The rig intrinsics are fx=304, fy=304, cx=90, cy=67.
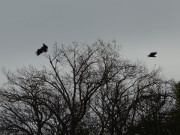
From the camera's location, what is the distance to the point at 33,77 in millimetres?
22281

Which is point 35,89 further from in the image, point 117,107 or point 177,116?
point 177,116

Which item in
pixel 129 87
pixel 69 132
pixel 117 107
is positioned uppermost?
pixel 129 87

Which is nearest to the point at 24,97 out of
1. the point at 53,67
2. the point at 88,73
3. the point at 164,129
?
the point at 53,67

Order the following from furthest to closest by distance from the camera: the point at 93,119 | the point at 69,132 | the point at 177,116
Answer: the point at 177,116 → the point at 93,119 → the point at 69,132

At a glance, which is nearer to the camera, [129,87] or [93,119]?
[129,87]

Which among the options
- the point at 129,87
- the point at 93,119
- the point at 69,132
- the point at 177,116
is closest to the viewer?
the point at 69,132

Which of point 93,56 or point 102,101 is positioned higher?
point 93,56

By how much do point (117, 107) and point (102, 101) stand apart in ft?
6.17

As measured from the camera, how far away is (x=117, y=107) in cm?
2270

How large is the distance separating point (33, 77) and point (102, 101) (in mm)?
5836

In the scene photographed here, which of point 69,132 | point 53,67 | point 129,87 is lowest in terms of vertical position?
point 69,132

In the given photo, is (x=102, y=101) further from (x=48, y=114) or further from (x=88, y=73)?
(x=48, y=114)

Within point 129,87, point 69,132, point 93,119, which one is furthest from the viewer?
point 93,119

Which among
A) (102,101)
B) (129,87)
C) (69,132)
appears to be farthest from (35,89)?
(129,87)
